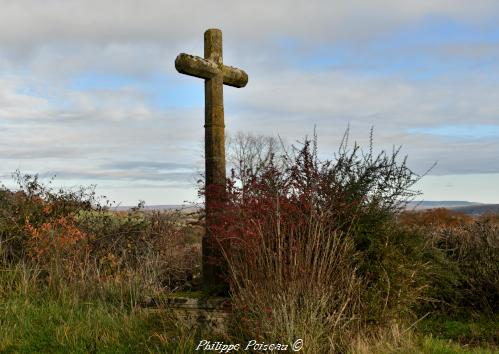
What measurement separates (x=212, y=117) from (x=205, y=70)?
671mm

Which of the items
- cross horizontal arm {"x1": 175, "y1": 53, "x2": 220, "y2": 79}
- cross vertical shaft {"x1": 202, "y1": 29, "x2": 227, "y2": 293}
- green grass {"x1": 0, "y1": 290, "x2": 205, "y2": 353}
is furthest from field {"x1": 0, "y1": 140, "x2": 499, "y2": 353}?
cross horizontal arm {"x1": 175, "y1": 53, "x2": 220, "y2": 79}

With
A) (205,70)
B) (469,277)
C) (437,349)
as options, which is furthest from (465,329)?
(205,70)

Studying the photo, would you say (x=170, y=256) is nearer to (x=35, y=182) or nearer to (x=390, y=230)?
(x=35, y=182)

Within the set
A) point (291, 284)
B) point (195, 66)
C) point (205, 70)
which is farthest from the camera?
point (205, 70)

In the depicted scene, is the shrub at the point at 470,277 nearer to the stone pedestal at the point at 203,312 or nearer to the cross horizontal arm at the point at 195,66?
the stone pedestal at the point at 203,312

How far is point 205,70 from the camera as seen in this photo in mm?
7664

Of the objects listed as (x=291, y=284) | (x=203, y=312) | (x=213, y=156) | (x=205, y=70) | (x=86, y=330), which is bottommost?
(x=86, y=330)

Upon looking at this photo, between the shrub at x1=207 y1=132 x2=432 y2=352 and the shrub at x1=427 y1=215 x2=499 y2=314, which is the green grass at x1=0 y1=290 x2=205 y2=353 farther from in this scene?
the shrub at x1=427 y1=215 x2=499 y2=314

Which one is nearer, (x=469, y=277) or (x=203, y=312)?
(x=203, y=312)

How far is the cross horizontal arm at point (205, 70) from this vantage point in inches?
291

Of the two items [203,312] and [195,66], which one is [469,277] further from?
[195,66]

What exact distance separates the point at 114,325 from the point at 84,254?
10.3 ft

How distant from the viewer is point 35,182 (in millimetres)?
11094

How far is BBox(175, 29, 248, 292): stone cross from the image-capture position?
24.1 ft
